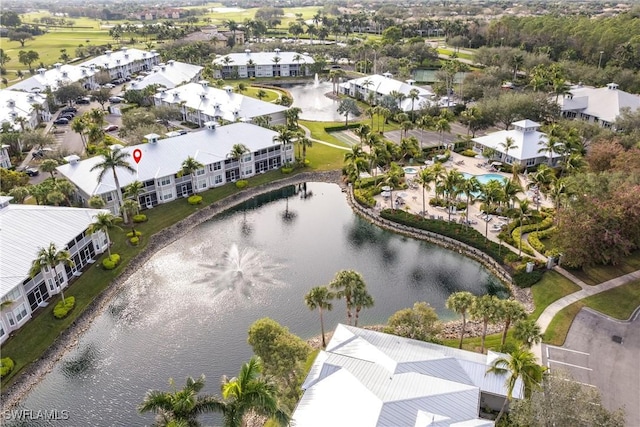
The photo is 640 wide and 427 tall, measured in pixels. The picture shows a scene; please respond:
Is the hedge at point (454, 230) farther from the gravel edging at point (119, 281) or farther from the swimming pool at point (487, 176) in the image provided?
the gravel edging at point (119, 281)

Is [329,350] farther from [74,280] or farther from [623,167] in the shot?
[623,167]

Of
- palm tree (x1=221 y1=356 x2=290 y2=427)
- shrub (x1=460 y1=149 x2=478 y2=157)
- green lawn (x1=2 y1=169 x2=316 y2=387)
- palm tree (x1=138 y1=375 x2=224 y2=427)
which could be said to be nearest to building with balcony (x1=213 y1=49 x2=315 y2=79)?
shrub (x1=460 y1=149 x2=478 y2=157)

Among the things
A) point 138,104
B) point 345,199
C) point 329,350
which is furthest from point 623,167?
point 138,104

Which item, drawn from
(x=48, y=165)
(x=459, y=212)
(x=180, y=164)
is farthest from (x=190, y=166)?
(x=459, y=212)

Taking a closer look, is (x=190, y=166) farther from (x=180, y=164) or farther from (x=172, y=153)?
(x=172, y=153)

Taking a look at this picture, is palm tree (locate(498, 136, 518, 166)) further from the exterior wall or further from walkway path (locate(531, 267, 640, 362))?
the exterior wall

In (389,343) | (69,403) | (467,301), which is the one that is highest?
(467,301)
